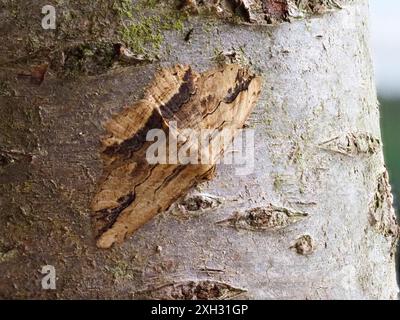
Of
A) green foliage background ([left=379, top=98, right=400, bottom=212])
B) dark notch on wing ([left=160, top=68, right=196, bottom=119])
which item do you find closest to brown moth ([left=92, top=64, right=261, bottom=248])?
dark notch on wing ([left=160, top=68, right=196, bottom=119])

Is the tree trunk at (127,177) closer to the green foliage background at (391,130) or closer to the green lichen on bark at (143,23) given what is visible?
the green lichen on bark at (143,23)

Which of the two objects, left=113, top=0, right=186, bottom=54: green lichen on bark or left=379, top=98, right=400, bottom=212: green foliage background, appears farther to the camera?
left=379, top=98, right=400, bottom=212: green foliage background

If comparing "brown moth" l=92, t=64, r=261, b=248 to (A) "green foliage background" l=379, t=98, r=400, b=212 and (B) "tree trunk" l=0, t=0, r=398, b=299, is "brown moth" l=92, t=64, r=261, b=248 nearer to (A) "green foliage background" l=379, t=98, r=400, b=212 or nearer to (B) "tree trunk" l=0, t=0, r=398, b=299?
(B) "tree trunk" l=0, t=0, r=398, b=299

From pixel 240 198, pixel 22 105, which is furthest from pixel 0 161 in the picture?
pixel 240 198

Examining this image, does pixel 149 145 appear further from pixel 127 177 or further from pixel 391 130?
pixel 391 130

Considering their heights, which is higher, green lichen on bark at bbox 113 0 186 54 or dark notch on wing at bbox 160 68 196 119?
green lichen on bark at bbox 113 0 186 54

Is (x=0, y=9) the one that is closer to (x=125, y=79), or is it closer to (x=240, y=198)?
(x=125, y=79)

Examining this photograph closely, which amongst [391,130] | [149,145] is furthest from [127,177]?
[391,130]
